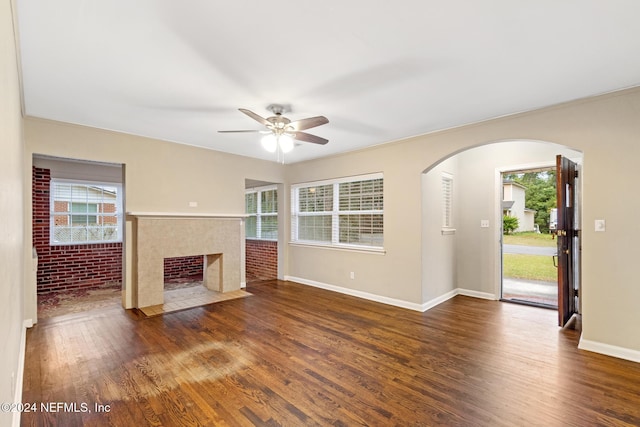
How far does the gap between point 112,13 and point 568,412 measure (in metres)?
3.85

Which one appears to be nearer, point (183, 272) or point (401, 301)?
point (401, 301)

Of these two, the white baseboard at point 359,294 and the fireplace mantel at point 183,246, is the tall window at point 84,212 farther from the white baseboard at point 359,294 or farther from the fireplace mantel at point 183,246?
the white baseboard at point 359,294

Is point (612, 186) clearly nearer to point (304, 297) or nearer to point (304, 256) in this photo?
point (304, 297)

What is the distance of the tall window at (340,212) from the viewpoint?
4758 millimetres

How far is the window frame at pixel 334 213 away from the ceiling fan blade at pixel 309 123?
2047 millimetres

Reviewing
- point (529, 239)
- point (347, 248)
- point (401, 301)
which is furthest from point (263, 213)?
point (529, 239)

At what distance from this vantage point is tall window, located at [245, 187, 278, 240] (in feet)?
22.0

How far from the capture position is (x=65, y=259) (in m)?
5.25

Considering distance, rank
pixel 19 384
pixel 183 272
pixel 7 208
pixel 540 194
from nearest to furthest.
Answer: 1. pixel 7 208
2. pixel 19 384
3. pixel 183 272
4. pixel 540 194

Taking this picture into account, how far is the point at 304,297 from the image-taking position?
4730mm

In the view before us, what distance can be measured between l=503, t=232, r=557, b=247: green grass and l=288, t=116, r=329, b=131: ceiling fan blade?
829cm

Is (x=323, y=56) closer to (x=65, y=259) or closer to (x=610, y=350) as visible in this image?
(x=610, y=350)

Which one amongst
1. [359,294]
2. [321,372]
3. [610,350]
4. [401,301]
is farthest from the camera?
[359,294]

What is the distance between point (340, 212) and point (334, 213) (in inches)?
5.3
